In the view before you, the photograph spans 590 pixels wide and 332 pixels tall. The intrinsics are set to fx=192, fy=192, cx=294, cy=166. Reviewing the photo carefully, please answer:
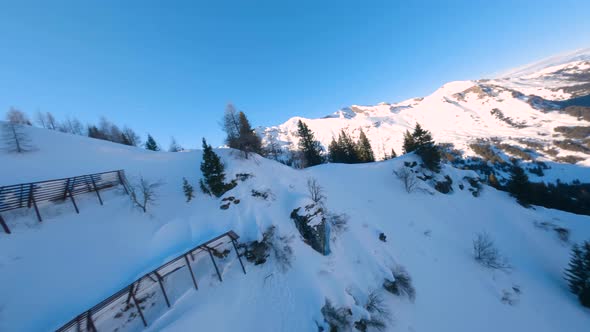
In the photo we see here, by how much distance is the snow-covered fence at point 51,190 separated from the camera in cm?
1484

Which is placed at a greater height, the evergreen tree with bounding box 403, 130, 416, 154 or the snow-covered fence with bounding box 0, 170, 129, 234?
the snow-covered fence with bounding box 0, 170, 129, 234

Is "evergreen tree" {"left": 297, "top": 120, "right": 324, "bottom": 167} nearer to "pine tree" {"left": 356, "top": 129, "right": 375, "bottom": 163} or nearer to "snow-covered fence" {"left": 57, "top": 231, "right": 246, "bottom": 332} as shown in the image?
"pine tree" {"left": 356, "top": 129, "right": 375, "bottom": 163}

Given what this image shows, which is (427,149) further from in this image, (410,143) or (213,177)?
(213,177)

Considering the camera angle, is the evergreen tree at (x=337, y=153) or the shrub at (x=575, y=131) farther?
the shrub at (x=575, y=131)

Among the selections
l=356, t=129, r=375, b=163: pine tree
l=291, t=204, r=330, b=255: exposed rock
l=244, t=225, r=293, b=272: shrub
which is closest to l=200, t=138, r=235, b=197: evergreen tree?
l=244, t=225, r=293, b=272: shrub

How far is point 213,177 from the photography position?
2467 centimetres

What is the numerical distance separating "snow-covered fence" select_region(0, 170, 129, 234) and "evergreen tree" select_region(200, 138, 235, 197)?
8416 millimetres

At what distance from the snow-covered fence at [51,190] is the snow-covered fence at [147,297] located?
418 inches

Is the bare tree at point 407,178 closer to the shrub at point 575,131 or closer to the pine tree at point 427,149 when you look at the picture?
the pine tree at point 427,149

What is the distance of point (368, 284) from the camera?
19.2 meters

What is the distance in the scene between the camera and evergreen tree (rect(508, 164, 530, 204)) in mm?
39000

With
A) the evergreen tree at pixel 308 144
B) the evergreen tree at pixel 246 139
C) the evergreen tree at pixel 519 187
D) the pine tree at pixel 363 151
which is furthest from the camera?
the pine tree at pixel 363 151

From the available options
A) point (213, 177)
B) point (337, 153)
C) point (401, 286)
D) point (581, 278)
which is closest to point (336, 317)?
point (401, 286)

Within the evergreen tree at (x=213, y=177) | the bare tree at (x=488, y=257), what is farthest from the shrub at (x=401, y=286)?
the evergreen tree at (x=213, y=177)
